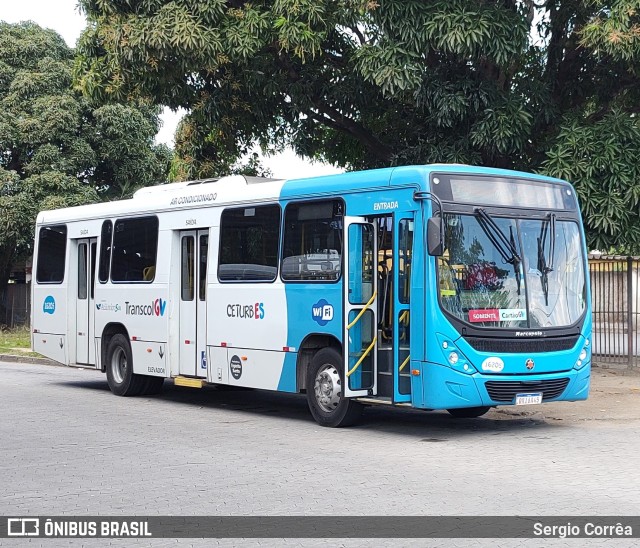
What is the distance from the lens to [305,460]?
35.4 feet

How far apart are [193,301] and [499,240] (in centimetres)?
545

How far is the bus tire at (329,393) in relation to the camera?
13102mm

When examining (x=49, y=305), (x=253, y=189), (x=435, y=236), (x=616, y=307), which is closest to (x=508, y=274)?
(x=435, y=236)

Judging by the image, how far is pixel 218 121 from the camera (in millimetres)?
21297

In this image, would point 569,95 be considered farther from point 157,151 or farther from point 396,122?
point 157,151

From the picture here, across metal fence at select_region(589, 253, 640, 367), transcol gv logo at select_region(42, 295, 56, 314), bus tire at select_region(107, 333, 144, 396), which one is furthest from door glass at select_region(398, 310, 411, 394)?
transcol gv logo at select_region(42, 295, 56, 314)

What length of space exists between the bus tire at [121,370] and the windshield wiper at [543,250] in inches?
300

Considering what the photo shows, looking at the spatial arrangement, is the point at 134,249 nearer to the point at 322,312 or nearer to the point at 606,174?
the point at 322,312

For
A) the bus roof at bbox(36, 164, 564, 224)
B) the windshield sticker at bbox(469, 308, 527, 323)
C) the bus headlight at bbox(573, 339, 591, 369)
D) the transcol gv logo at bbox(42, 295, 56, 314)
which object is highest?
the bus roof at bbox(36, 164, 564, 224)

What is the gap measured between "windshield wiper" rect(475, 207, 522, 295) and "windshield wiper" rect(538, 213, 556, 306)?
1.24 feet

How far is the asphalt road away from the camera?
854 cm

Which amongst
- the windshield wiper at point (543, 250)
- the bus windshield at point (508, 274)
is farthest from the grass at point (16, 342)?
the windshield wiper at point (543, 250)

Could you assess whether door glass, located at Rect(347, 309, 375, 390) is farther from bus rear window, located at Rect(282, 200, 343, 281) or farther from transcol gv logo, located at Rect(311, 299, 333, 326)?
bus rear window, located at Rect(282, 200, 343, 281)

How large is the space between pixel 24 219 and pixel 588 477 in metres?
26.0
